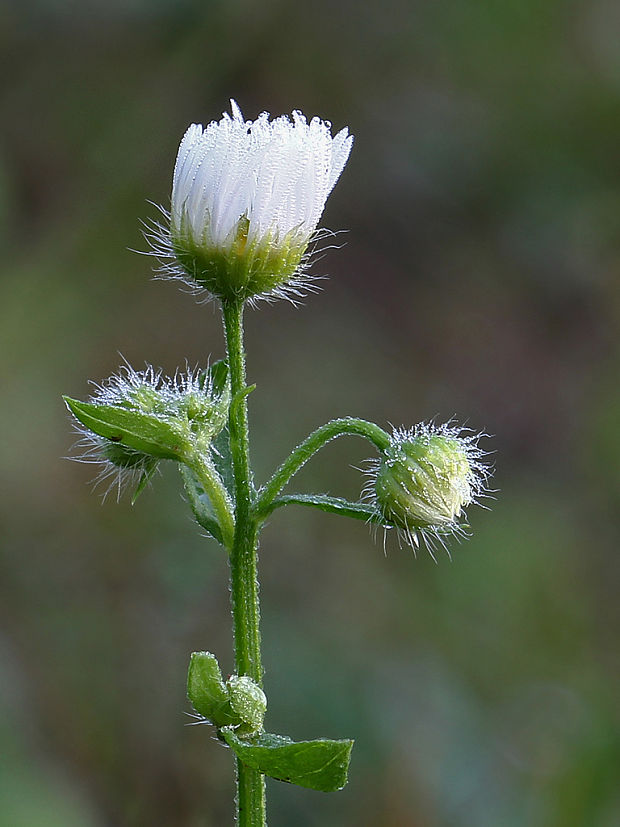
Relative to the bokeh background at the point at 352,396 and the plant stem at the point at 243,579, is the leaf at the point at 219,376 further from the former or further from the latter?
the bokeh background at the point at 352,396

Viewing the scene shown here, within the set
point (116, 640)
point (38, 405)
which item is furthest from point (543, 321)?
point (116, 640)

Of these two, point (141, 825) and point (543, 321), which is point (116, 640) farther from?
point (543, 321)

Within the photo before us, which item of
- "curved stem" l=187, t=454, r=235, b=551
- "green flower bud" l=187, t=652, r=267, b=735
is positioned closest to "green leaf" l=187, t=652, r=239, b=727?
"green flower bud" l=187, t=652, r=267, b=735

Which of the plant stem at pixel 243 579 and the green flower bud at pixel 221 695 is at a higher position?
the plant stem at pixel 243 579

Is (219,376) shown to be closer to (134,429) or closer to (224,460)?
(224,460)

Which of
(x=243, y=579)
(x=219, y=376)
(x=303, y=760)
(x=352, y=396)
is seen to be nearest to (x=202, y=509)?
(x=243, y=579)

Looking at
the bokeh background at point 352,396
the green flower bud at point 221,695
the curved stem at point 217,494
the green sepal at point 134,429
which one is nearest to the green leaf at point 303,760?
the green flower bud at point 221,695

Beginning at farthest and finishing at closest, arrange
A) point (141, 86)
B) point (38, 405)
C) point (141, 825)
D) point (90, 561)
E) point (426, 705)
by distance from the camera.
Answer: point (141, 86)
point (38, 405)
point (90, 561)
point (426, 705)
point (141, 825)
